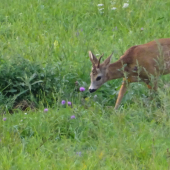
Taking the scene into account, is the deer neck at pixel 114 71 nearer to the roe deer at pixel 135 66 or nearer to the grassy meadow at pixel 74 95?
the roe deer at pixel 135 66

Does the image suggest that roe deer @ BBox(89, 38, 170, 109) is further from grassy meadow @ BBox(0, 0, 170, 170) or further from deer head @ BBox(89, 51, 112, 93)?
grassy meadow @ BBox(0, 0, 170, 170)

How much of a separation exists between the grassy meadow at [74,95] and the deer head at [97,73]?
0.14 metres

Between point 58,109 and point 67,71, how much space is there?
1110mm

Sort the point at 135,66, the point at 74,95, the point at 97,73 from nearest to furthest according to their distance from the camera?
the point at 74,95, the point at 97,73, the point at 135,66

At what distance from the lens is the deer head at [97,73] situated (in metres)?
5.94

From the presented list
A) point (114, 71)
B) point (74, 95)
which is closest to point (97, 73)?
point (114, 71)

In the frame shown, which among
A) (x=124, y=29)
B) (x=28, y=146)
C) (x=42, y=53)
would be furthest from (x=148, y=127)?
(x=124, y=29)

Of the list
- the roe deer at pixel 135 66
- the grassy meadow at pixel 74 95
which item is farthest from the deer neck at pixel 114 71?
A: the grassy meadow at pixel 74 95

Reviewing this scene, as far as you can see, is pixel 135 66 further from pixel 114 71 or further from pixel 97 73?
pixel 97 73

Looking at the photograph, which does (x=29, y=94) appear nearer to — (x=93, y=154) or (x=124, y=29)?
(x=93, y=154)

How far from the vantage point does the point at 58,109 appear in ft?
17.2

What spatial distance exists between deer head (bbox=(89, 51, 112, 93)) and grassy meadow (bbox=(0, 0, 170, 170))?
0.14 m

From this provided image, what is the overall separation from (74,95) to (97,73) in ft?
1.68

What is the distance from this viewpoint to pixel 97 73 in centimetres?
604
